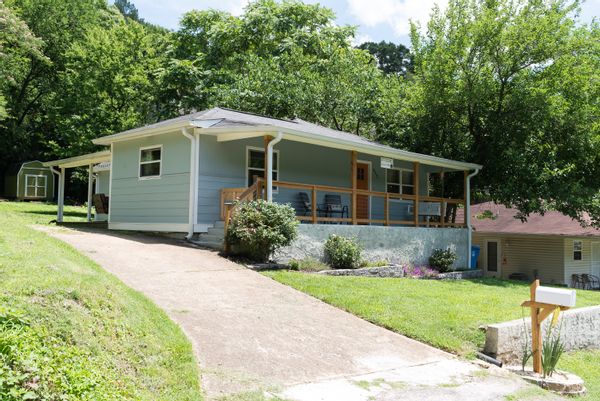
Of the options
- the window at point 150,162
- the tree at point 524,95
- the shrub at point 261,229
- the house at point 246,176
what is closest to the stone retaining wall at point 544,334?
the shrub at point 261,229

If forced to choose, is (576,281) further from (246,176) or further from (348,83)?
(246,176)

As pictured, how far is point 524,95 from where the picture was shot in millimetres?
16891

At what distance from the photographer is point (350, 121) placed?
2445cm

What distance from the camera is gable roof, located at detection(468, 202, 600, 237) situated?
21.1 m

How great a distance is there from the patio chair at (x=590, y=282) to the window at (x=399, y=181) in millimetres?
8539

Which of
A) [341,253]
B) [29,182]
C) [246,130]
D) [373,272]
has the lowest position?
[373,272]

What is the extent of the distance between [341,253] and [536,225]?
1329cm

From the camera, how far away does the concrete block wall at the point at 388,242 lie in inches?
496

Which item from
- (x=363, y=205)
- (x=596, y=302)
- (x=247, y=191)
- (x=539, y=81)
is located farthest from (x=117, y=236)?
(x=539, y=81)

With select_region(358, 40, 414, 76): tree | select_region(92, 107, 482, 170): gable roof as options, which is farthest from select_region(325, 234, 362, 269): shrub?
select_region(358, 40, 414, 76): tree

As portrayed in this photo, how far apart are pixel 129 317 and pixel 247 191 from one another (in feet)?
23.3

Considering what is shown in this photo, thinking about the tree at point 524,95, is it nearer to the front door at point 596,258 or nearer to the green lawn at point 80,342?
the front door at point 596,258

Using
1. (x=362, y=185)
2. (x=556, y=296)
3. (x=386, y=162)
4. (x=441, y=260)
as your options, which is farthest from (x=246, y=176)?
(x=556, y=296)

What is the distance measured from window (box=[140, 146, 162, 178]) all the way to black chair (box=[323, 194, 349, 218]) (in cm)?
479
